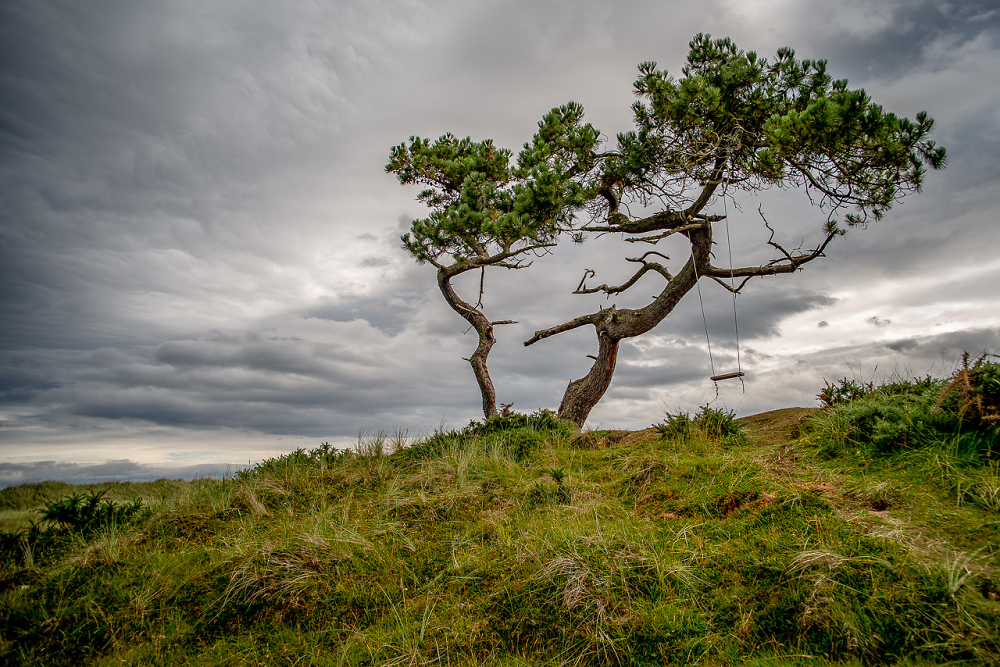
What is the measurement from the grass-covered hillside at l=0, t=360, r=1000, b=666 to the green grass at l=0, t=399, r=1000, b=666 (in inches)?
0.7

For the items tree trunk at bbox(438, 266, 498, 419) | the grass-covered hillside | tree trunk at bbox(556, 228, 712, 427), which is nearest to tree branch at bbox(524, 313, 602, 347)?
tree trunk at bbox(556, 228, 712, 427)

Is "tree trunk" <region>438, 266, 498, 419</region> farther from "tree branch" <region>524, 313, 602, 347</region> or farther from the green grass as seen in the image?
the green grass

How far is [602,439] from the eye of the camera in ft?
26.4

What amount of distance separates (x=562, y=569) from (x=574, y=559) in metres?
0.15

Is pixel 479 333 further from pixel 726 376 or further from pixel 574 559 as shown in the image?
pixel 574 559

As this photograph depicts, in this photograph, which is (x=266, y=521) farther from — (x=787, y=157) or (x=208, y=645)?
(x=787, y=157)

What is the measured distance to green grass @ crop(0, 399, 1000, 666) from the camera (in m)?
3.13

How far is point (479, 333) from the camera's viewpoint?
1111 cm

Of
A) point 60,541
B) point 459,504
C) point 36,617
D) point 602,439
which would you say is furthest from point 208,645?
point 602,439

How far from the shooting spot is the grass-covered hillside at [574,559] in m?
3.15

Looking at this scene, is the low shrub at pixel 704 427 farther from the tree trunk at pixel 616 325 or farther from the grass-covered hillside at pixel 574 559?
the tree trunk at pixel 616 325

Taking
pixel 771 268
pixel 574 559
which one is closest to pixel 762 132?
pixel 771 268

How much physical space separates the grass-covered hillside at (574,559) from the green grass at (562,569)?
2cm

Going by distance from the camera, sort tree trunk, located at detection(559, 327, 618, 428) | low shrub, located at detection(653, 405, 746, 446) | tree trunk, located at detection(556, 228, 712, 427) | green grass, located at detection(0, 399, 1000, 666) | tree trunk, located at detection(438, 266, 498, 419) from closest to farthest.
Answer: green grass, located at detection(0, 399, 1000, 666), low shrub, located at detection(653, 405, 746, 446), tree trunk, located at detection(556, 228, 712, 427), tree trunk, located at detection(559, 327, 618, 428), tree trunk, located at detection(438, 266, 498, 419)
